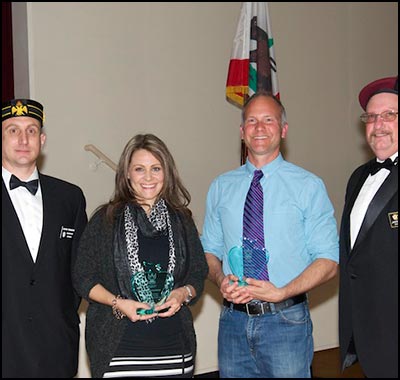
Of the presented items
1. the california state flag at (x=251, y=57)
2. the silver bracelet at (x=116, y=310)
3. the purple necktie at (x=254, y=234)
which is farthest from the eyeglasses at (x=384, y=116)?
the california state flag at (x=251, y=57)

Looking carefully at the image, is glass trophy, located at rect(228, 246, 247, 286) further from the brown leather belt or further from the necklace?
Answer: the necklace

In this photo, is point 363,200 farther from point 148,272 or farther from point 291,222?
point 148,272

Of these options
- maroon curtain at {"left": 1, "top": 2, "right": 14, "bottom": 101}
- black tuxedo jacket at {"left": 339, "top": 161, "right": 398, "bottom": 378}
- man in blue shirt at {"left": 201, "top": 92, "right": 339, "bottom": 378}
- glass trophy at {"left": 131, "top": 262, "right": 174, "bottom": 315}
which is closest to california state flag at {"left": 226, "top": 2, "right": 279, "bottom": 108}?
maroon curtain at {"left": 1, "top": 2, "right": 14, "bottom": 101}

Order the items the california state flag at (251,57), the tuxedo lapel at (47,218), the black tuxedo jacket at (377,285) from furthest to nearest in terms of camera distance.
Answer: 1. the california state flag at (251,57)
2. the tuxedo lapel at (47,218)
3. the black tuxedo jacket at (377,285)

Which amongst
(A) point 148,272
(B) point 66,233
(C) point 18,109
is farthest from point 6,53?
(A) point 148,272

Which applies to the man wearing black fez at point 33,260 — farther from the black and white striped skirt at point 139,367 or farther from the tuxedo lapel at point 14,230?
the black and white striped skirt at point 139,367

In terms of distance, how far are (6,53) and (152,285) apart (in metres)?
3.35

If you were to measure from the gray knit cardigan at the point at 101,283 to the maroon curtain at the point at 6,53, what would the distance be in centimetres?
290

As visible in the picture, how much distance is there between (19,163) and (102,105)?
292 cm

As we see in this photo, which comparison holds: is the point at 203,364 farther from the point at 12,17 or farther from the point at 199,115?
the point at 12,17

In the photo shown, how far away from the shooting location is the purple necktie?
305cm

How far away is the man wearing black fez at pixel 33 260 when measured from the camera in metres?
2.98

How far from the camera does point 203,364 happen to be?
16.6ft

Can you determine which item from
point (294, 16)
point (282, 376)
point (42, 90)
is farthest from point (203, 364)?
point (294, 16)
